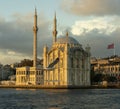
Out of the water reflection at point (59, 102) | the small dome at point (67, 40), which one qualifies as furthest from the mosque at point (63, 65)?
the water reflection at point (59, 102)

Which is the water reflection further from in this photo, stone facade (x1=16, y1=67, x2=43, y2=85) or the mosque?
stone facade (x1=16, y1=67, x2=43, y2=85)

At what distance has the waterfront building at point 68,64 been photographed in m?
143

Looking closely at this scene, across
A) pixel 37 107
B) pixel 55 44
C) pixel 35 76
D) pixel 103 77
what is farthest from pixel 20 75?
pixel 37 107

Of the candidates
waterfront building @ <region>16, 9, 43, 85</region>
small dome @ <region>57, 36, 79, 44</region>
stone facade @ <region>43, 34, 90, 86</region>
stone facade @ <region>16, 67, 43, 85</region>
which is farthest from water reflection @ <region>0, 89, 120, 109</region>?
stone facade @ <region>16, 67, 43, 85</region>

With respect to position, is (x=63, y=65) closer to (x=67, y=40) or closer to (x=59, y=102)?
(x=67, y=40)

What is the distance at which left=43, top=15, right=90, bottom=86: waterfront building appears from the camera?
143 m

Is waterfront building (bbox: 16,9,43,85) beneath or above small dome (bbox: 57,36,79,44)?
beneath

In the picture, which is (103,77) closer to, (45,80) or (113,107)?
(45,80)

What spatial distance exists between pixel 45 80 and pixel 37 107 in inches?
3627

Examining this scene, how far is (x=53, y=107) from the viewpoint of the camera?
5684cm

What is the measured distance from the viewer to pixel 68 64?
467 feet

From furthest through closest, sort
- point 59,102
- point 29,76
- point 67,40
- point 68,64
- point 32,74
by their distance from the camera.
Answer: point 29,76
point 32,74
point 67,40
point 68,64
point 59,102

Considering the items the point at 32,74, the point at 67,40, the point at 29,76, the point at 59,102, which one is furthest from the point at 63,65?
the point at 59,102

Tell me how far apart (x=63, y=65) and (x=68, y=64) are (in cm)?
224
